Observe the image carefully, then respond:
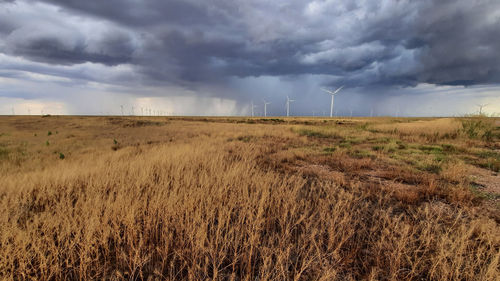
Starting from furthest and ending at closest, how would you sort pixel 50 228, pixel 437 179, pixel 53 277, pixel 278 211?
1. pixel 437 179
2. pixel 278 211
3. pixel 50 228
4. pixel 53 277

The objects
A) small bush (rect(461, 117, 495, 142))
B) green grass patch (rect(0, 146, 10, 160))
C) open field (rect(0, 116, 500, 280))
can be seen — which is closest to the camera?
open field (rect(0, 116, 500, 280))

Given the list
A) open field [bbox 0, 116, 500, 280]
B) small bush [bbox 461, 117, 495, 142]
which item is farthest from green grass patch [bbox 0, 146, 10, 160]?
small bush [bbox 461, 117, 495, 142]

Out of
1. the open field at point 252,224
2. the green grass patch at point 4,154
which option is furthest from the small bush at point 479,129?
the green grass patch at point 4,154

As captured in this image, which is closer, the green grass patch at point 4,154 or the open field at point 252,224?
the open field at point 252,224

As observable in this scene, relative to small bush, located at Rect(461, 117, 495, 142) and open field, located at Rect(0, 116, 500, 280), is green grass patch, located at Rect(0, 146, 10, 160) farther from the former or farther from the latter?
small bush, located at Rect(461, 117, 495, 142)

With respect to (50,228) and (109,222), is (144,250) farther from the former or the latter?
(50,228)

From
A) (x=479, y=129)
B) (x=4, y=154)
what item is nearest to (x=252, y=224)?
(x=4, y=154)

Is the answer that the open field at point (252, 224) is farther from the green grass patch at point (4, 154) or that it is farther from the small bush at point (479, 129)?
the small bush at point (479, 129)

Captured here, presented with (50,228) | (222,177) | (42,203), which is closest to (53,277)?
(50,228)

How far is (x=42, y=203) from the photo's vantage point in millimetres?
4246

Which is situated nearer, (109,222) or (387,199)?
(109,222)

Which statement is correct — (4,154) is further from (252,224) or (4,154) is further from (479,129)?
(479,129)

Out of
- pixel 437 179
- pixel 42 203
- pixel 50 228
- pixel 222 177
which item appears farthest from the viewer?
pixel 437 179

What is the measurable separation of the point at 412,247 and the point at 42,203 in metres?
7.14
